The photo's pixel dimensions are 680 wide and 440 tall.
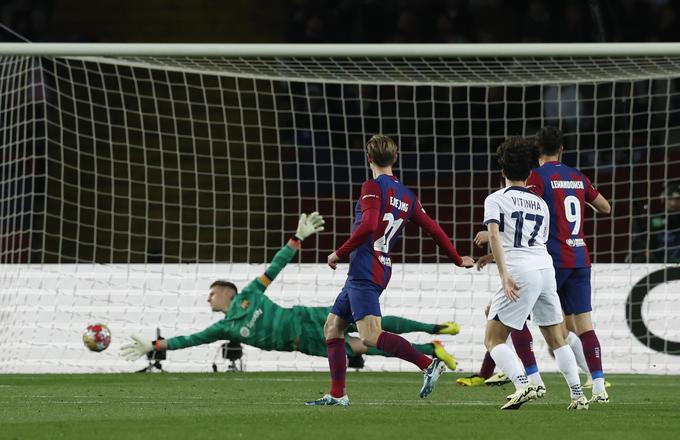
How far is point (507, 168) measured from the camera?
724cm

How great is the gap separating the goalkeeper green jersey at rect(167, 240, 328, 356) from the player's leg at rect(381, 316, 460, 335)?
604 millimetres

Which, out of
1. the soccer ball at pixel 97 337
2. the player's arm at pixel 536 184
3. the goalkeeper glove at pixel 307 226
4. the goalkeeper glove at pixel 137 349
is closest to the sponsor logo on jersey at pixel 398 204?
the player's arm at pixel 536 184

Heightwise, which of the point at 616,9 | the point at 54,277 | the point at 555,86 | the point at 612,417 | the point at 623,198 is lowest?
the point at 612,417

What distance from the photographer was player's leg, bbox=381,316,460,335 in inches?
431

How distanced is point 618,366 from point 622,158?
312cm

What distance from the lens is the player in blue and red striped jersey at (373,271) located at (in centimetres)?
735

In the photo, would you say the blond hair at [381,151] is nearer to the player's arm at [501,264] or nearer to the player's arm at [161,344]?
the player's arm at [501,264]

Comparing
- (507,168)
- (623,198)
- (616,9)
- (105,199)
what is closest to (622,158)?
(623,198)

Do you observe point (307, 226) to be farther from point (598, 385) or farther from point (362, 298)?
point (598, 385)

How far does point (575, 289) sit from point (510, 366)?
4.14ft

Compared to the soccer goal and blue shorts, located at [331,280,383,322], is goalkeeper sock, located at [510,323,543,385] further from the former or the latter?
the soccer goal

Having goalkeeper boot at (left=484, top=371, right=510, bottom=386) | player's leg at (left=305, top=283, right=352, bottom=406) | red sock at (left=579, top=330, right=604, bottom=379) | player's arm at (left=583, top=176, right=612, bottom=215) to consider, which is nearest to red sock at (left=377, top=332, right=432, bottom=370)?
player's leg at (left=305, top=283, right=352, bottom=406)

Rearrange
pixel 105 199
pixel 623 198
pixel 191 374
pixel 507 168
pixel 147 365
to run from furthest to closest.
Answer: pixel 105 199
pixel 623 198
pixel 147 365
pixel 191 374
pixel 507 168

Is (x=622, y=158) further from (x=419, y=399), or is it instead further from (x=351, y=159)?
(x=419, y=399)
